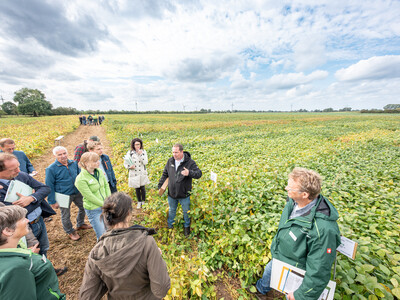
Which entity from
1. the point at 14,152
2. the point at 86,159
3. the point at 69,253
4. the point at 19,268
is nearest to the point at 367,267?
the point at 19,268

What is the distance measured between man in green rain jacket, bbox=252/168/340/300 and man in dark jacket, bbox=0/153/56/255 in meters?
3.91

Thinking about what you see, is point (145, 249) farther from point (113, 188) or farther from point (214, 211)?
point (113, 188)

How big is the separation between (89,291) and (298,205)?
8.37ft

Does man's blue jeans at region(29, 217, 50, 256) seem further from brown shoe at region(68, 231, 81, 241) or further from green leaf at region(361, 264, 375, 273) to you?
green leaf at region(361, 264, 375, 273)

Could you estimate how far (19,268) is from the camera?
51.7 inches

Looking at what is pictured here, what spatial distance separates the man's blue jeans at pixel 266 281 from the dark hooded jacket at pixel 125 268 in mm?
1797

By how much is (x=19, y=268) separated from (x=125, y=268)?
80 centimetres

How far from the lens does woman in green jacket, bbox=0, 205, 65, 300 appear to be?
1.25 meters

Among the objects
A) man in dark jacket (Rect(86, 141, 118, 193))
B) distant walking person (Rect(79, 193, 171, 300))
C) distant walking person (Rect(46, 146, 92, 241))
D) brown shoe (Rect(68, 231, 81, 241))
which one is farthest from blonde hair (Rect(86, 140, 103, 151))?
distant walking person (Rect(79, 193, 171, 300))

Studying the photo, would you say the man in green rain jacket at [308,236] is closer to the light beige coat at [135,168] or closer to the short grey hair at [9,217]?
the short grey hair at [9,217]

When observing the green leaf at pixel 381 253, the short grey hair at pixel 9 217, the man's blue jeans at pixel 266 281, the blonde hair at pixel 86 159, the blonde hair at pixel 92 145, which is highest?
the blonde hair at pixel 92 145

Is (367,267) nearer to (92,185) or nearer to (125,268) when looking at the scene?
(125,268)

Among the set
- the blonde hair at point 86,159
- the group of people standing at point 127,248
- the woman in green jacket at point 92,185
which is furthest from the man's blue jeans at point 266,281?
the blonde hair at point 86,159

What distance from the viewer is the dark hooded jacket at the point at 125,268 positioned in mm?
1425
